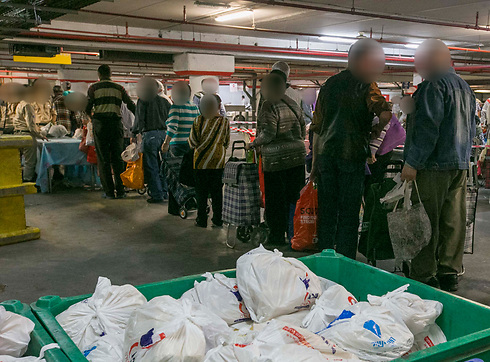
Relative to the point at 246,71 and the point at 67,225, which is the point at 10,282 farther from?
the point at 246,71

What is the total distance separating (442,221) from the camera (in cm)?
323

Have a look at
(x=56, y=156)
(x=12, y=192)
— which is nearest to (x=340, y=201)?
(x=12, y=192)

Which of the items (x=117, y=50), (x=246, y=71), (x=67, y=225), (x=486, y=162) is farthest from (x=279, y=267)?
(x=246, y=71)

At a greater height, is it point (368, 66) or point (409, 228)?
point (368, 66)

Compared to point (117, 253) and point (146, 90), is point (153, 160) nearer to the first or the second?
point (146, 90)

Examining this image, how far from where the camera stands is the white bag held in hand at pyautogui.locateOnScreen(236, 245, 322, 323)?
1540 millimetres

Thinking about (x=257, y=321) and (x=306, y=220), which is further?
(x=306, y=220)

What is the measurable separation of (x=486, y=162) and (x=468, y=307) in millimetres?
6541

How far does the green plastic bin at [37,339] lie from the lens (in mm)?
1136

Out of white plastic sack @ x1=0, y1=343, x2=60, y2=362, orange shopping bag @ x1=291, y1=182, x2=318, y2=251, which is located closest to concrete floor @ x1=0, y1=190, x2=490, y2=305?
orange shopping bag @ x1=291, y1=182, x2=318, y2=251

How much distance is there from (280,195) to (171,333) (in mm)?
3057

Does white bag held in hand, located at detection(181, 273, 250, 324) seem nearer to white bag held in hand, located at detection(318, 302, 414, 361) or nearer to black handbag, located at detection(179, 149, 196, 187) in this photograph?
white bag held in hand, located at detection(318, 302, 414, 361)

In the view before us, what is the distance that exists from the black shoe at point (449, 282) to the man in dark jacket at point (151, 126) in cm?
439

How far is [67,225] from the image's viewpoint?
Answer: 5398 millimetres
